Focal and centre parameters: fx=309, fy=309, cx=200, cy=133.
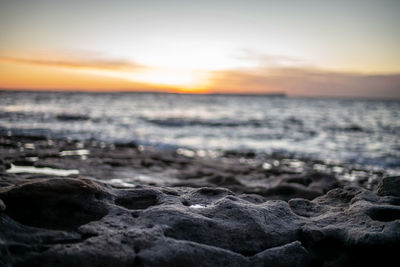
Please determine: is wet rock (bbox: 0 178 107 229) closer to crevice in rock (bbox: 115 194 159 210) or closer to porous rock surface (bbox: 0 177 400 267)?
porous rock surface (bbox: 0 177 400 267)

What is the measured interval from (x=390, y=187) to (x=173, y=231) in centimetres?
296

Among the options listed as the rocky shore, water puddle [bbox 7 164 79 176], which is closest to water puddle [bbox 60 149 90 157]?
water puddle [bbox 7 164 79 176]

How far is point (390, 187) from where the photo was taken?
4008 mm

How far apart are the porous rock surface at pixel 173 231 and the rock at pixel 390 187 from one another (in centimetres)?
71

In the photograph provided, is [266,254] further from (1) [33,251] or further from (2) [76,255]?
(1) [33,251]

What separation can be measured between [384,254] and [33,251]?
2919mm

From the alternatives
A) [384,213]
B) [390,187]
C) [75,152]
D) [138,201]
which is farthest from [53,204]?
[75,152]

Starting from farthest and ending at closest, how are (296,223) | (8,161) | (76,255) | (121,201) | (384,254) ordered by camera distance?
(8,161) < (121,201) < (296,223) < (384,254) < (76,255)

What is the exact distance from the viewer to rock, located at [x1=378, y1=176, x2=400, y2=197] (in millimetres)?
3947

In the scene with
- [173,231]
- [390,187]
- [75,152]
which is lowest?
[75,152]

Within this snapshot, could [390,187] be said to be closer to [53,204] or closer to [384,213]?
[384,213]

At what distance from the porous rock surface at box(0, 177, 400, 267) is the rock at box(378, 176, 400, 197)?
0.71 metres

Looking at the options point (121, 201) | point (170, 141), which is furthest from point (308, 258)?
point (170, 141)

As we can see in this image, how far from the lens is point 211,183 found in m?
7.61
